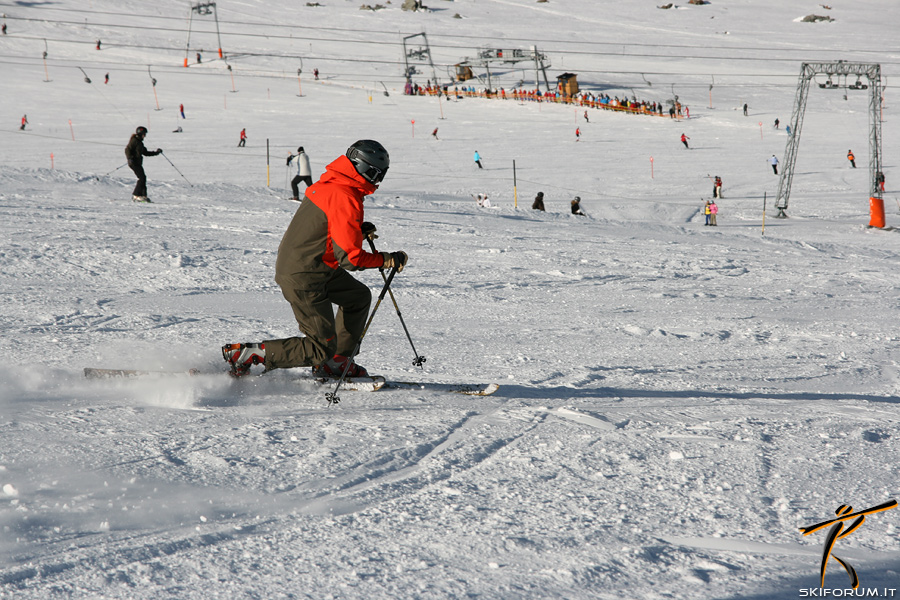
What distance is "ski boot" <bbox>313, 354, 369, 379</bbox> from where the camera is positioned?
4.29m

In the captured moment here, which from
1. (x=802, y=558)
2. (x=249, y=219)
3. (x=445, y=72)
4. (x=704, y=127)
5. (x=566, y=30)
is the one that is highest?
(x=566, y=30)

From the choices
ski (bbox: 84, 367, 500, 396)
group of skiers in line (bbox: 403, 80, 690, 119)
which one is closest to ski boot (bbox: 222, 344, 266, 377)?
ski (bbox: 84, 367, 500, 396)

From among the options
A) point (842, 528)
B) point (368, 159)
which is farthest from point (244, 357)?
point (842, 528)

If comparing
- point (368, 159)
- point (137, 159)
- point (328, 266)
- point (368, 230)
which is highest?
point (137, 159)

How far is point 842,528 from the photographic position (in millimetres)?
2607

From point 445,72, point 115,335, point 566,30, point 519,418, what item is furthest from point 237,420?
point 566,30

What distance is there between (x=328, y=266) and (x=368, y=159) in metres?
0.65

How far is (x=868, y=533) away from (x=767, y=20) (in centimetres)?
10438

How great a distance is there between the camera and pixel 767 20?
300 ft

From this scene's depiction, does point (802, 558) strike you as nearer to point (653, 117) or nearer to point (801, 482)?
point (801, 482)

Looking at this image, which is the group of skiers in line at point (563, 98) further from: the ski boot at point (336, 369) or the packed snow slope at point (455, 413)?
the ski boot at point (336, 369)

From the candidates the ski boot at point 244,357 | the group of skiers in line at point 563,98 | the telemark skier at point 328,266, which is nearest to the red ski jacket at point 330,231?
the telemark skier at point 328,266

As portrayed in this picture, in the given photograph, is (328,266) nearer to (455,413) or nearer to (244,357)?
(244,357)

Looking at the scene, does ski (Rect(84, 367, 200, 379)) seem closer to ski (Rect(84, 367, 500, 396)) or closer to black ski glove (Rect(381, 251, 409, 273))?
ski (Rect(84, 367, 500, 396))
